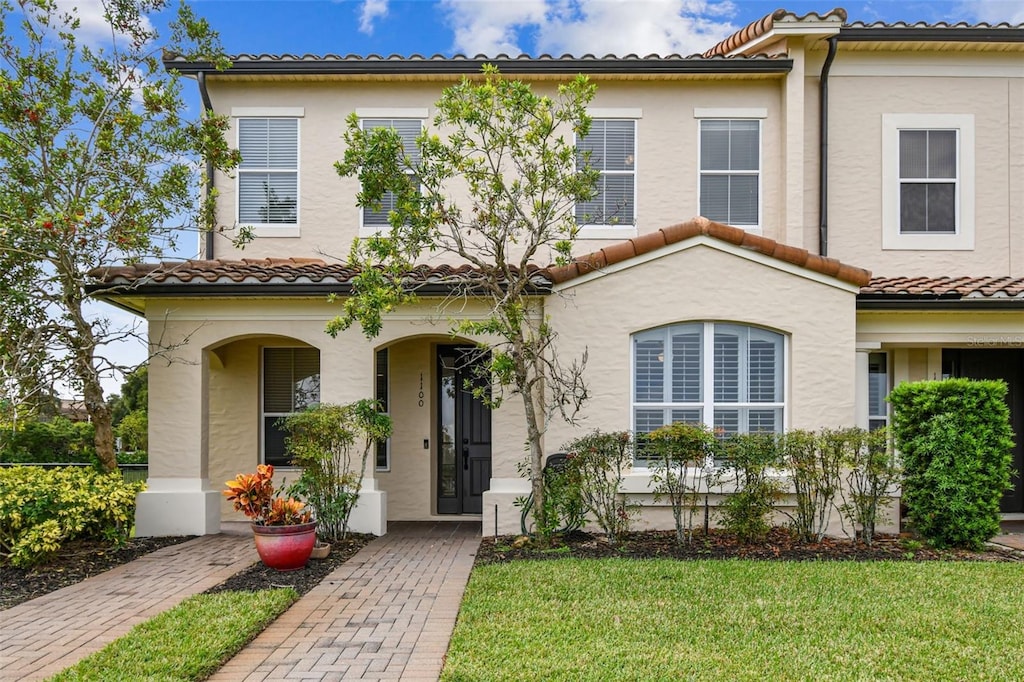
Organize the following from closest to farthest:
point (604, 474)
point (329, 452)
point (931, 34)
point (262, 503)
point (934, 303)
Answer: point (262, 503) → point (604, 474) → point (329, 452) → point (934, 303) → point (931, 34)

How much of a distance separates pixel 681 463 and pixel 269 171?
8.14 metres

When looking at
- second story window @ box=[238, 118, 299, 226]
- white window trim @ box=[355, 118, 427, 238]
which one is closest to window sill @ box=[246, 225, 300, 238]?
second story window @ box=[238, 118, 299, 226]

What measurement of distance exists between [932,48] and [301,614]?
12.5 metres

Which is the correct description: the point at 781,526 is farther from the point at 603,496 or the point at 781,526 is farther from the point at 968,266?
the point at 968,266

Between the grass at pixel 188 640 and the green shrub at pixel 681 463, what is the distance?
444 cm

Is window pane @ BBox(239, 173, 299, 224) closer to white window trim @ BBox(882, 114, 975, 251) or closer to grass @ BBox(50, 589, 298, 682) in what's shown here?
grass @ BBox(50, 589, 298, 682)

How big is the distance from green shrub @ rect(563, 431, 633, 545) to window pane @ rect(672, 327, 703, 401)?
1.10 meters

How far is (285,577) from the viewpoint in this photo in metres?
7.81

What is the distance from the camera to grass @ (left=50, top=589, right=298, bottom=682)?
16.8 feet

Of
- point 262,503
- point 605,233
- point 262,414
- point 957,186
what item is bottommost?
point 262,503

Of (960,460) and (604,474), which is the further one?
(604,474)

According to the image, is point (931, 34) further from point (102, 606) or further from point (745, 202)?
point (102, 606)

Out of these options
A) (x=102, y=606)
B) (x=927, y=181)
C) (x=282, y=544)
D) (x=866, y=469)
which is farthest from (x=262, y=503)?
(x=927, y=181)

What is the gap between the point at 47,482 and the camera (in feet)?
29.0
